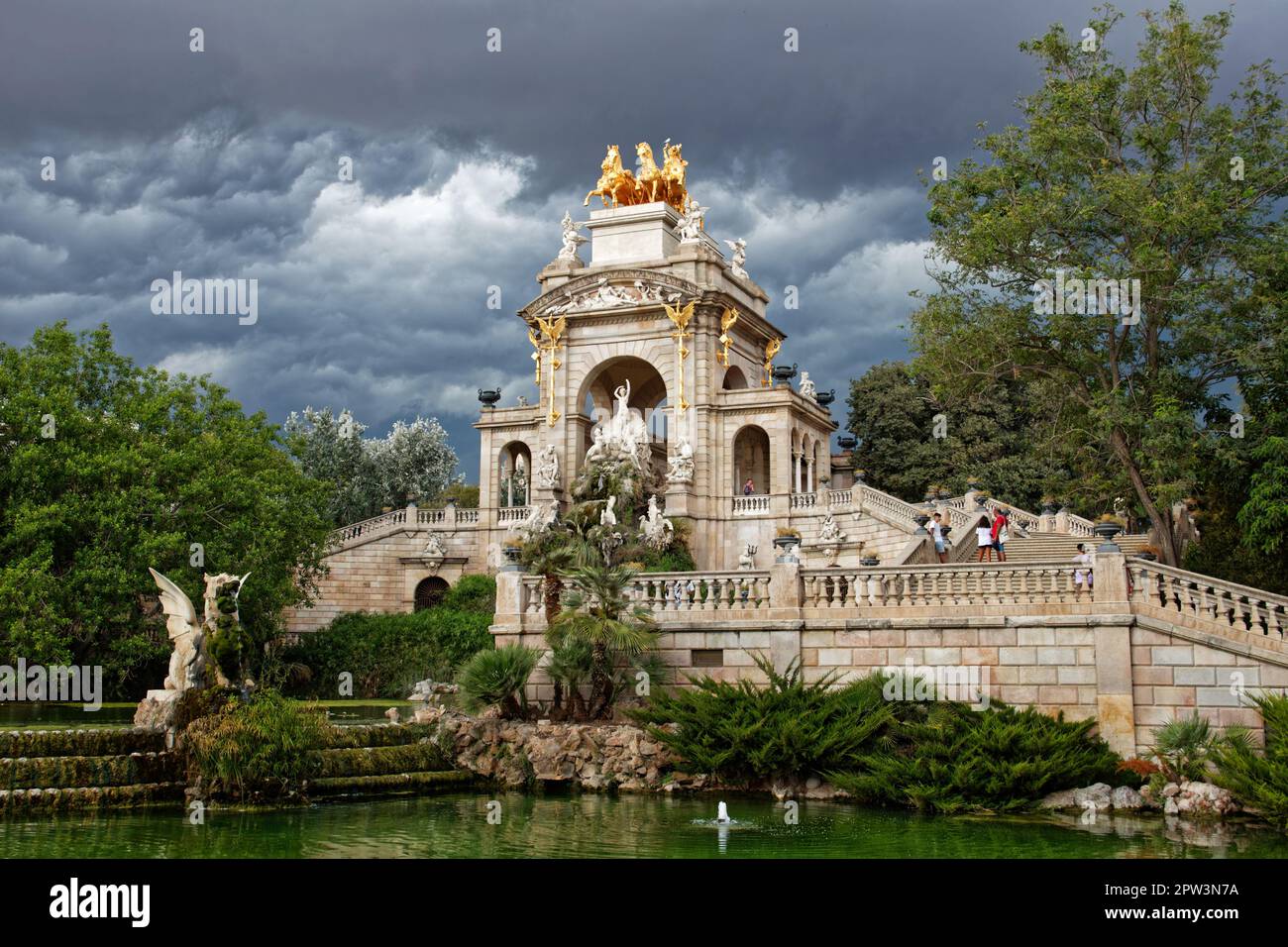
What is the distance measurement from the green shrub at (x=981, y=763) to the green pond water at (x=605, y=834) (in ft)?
1.25

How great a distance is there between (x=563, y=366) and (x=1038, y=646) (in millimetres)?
29034

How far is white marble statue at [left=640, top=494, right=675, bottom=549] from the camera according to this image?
133 feet

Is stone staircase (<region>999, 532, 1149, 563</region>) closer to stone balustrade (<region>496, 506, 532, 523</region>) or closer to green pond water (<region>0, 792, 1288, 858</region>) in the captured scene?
green pond water (<region>0, 792, 1288, 858</region>)

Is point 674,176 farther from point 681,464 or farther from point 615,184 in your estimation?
point 681,464

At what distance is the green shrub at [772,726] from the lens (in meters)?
19.0

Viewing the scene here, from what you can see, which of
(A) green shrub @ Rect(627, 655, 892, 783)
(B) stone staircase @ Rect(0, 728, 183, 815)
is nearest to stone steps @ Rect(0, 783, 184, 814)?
(B) stone staircase @ Rect(0, 728, 183, 815)

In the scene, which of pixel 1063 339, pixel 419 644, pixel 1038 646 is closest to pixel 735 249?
pixel 419 644

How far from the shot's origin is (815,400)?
48125 mm

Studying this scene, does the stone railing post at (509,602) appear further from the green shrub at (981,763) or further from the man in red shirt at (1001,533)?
the man in red shirt at (1001,533)

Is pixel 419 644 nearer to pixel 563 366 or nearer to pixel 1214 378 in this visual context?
pixel 563 366

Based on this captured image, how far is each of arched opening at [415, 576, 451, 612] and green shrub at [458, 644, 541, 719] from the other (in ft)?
82.5

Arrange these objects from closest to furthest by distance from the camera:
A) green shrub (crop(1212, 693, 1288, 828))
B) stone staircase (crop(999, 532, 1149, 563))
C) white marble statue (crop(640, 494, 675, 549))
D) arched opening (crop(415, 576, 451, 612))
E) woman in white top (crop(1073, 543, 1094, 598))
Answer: green shrub (crop(1212, 693, 1288, 828))
woman in white top (crop(1073, 543, 1094, 598))
stone staircase (crop(999, 532, 1149, 563))
white marble statue (crop(640, 494, 675, 549))
arched opening (crop(415, 576, 451, 612))

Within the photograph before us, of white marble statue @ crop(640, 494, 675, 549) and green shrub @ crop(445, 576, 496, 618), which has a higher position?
white marble statue @ crop(640, 494, 675, 549)

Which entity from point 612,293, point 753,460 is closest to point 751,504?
point 753,460
